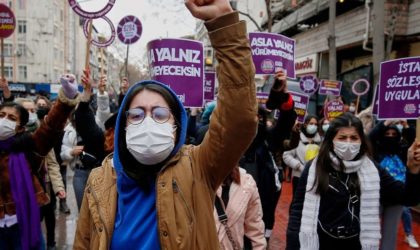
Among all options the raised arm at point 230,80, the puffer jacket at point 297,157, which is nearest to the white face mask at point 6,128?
the raised arm at point 230,80

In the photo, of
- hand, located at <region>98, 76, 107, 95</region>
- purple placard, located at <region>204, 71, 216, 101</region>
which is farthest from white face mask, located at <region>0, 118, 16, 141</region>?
purple placard, located at <region>204, 71, 216, 101</region>

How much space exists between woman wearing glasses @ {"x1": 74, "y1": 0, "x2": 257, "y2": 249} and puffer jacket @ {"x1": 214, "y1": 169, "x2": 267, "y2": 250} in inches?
39.5

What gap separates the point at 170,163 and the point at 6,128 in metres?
2.29

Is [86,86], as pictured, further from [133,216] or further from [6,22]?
[6,22]

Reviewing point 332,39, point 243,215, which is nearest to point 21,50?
point 332,39

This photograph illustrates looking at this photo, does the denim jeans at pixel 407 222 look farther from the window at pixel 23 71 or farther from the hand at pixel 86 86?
the window at pixel 23 71

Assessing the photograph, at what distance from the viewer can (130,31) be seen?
1100 cm

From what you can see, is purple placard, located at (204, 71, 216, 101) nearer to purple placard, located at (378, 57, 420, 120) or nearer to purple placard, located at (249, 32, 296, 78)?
purple placard, located at (249, 32, 296, 78)

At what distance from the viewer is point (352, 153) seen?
3.57 meters

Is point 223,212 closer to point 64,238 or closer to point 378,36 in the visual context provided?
point 64,238

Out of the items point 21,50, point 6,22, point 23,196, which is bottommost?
point 23,196

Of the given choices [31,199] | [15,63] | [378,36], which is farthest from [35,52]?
[31,199]

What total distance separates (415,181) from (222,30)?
2.09 meters

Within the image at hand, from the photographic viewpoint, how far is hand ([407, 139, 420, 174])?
300 cm
